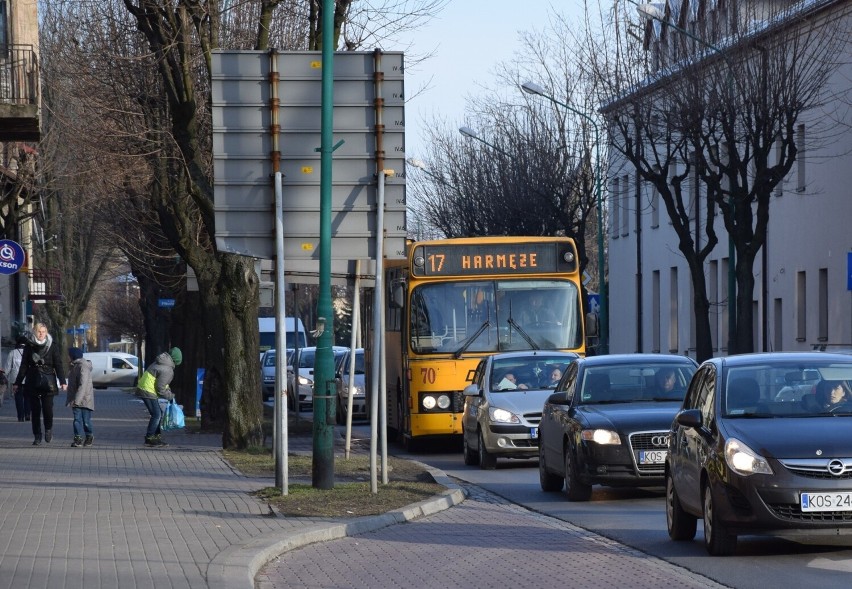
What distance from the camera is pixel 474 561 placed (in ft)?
35.7

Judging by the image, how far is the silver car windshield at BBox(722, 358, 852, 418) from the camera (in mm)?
10938

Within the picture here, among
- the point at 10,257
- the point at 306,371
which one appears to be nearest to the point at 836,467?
the point at 10,257

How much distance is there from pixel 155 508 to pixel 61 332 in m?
51.4

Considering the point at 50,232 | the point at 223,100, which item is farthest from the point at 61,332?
the point at 223,100

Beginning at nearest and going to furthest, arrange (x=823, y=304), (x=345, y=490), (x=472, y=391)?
(x=345, y=490), (x=472, y=391), (x=823, y=304)

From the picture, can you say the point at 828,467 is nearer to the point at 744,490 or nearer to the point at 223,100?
the point at 744,490

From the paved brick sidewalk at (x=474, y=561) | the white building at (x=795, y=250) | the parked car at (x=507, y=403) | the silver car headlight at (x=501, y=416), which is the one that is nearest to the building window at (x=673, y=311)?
the white building at (x=795, y=250)

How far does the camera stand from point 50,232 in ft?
196

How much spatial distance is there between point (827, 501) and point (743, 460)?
0.60m

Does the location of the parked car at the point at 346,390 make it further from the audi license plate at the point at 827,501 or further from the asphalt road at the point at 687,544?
the audi license plate at the point at 827,501

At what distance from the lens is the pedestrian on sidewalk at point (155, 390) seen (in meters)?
24.0

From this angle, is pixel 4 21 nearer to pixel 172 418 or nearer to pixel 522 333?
pixel 172 418

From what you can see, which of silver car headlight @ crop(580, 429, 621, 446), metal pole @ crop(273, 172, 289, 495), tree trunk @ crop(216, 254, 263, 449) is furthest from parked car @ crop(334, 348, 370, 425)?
silver car headlight @ crop(580, 429, 621, 446)

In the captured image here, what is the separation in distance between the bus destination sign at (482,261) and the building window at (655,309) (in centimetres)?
3332
